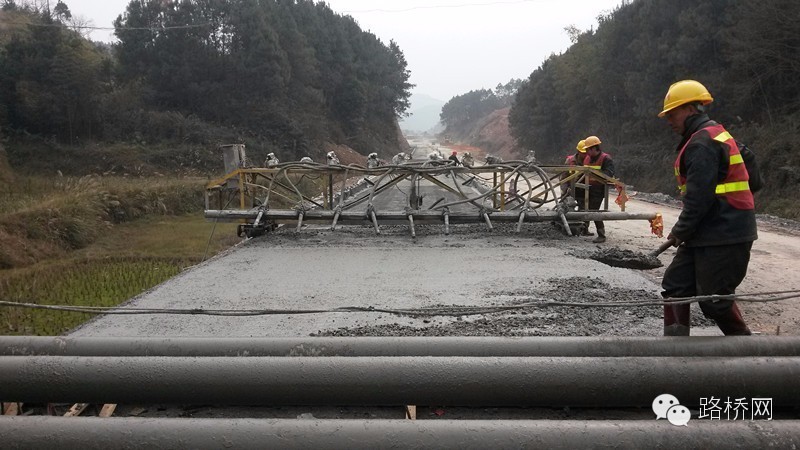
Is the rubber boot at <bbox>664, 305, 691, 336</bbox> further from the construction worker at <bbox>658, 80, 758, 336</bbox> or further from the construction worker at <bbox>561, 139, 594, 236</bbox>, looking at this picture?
the construction worker at <bbox>561, 139, 594, 236</bbox>

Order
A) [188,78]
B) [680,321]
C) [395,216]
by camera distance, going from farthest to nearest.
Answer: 1. [188,78]
2. [395,216]
3. [680,321]

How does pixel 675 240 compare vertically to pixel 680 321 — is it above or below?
above

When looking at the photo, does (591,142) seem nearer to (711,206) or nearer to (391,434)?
(711,206)

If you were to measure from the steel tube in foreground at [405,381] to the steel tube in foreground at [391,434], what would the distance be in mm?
329

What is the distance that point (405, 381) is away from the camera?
280 centimetres

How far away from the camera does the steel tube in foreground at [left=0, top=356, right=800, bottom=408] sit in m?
2.81

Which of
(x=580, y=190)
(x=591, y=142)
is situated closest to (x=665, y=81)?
(x=580, y=190)

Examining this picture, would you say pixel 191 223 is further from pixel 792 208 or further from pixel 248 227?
pixel 792 208

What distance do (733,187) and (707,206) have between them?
196 millimetres

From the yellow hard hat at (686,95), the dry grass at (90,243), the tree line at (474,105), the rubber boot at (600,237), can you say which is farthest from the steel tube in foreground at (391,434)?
the tree line at (474,105)

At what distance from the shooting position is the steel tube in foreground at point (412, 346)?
10.2ft

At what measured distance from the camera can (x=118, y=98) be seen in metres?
27.7

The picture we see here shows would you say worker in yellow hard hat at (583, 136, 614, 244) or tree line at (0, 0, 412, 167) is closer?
worker in yellow hard hat at (583, 136, 614, 244)

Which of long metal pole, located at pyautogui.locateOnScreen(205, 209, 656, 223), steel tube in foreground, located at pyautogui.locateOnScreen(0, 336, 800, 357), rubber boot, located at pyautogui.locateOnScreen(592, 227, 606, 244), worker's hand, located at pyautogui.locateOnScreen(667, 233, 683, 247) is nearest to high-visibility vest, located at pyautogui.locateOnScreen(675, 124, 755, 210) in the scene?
worker's hand, located at pyautogui.locateOnScreen(667, 233, 683, 247)
